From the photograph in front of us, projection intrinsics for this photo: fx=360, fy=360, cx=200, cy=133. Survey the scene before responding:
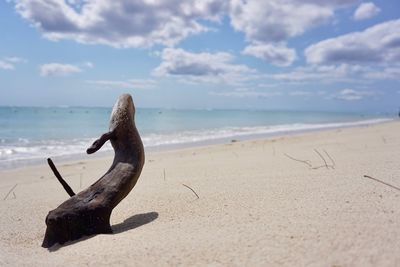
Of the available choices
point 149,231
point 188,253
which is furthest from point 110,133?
point 188,253

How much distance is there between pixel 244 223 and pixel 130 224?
133 cm

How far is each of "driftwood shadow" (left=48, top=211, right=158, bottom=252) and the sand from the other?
18 millimetres

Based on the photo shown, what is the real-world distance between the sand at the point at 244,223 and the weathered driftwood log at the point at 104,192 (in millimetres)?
168

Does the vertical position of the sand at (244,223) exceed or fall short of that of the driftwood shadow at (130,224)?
it exceeds it

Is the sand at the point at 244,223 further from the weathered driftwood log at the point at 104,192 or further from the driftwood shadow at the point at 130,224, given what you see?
the weathered driftwood log at the point at 104,192

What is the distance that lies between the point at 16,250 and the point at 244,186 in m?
2.84

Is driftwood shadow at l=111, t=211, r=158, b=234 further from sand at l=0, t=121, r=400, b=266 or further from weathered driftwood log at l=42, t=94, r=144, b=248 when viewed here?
weathered driftwood log at l=42, t=94, r=144, b=248

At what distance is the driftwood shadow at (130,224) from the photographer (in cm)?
346

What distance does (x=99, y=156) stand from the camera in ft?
40.7

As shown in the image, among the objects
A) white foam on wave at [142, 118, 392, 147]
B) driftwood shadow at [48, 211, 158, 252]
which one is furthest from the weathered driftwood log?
white foam on wave at [142, 118, 392, 147]

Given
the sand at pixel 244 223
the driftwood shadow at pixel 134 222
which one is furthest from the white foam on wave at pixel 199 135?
the driftwood shadow at pixel 134 222

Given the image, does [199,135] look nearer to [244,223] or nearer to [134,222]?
[134,222]

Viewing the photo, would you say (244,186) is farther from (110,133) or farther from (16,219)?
(16,219)

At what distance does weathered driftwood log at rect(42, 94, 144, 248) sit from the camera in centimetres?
354
